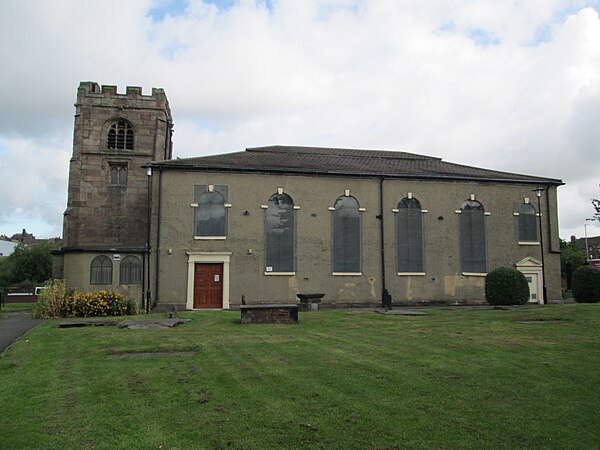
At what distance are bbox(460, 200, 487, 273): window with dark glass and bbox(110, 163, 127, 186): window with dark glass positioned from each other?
19594mm

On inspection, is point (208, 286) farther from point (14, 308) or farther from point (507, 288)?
point (507, 288)

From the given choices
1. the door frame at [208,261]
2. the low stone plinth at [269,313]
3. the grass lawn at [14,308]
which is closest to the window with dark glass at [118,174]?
the grass lawn at [14,308]

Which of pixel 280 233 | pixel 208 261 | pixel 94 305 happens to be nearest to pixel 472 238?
pixel 280 233

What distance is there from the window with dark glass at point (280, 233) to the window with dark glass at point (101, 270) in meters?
7.58

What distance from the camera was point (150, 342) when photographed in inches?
479

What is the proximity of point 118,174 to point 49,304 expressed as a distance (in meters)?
12.4

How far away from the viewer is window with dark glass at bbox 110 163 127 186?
31594 mm

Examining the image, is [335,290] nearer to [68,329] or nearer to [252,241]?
[252,241]

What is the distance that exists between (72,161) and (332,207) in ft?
50.8

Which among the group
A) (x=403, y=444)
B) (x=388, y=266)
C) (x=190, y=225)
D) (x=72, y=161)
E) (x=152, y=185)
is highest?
(x=72, y=161)

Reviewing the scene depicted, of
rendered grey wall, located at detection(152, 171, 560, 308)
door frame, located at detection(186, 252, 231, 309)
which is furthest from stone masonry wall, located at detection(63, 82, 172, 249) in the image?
door frame, located at detection(186, 252, 231, 309)

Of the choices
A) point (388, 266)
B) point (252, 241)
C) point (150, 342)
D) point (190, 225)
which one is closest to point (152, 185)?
point (190, 225)

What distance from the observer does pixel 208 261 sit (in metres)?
26.3

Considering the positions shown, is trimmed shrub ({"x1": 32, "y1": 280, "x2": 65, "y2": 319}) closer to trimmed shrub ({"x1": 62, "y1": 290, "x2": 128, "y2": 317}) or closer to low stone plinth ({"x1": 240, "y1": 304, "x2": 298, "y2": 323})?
trimmed shrub ({"x1": 62, "y1": 290, "x2": 128, "y2": 317})
